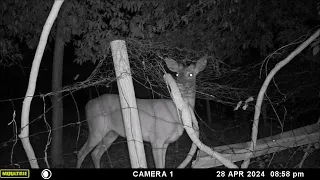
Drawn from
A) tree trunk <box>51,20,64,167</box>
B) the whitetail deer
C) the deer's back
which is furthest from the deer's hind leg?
tree trunk <box>51,20,64,167</box>

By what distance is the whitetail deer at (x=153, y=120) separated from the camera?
15.2 ft

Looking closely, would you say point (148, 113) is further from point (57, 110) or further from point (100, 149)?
point (57, 110)

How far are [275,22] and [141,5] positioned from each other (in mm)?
2604

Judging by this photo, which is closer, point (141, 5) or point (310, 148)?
point (310, 148)

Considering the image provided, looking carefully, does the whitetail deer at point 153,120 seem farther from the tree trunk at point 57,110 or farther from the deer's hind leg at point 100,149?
the tree trunk at point 57,110

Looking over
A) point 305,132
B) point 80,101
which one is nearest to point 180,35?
point 305,132

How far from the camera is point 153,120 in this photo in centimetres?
502

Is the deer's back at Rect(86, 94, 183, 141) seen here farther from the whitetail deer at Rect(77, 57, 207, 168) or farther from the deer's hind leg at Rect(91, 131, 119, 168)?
the deer's hind leg at Rect(91, 131, 119, 168)

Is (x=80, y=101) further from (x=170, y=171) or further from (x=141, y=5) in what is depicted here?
(x=170, y=171)

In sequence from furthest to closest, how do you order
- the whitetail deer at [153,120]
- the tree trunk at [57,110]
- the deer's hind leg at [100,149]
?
1. the tree trunk at [57,110]
2. the deer's hind leg at [100,149]
3. the whitetail deer at [153,120]

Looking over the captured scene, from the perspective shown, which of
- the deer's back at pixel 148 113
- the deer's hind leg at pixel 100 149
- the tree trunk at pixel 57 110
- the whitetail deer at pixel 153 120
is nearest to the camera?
the whitetail deer at pixel 153 120

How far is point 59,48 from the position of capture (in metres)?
6.33

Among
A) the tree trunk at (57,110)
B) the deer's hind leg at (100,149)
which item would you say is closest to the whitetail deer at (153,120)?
the deer's hind leg at (100,149)

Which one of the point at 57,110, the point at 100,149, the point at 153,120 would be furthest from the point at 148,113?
the point at 57,110
